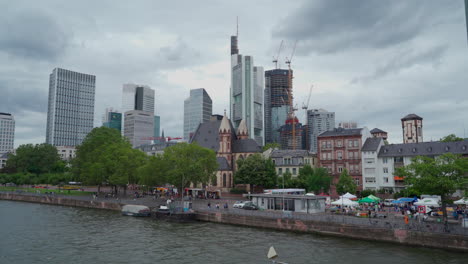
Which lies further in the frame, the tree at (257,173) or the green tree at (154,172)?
the tree at (257,173)

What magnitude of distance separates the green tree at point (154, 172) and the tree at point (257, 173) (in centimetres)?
2267

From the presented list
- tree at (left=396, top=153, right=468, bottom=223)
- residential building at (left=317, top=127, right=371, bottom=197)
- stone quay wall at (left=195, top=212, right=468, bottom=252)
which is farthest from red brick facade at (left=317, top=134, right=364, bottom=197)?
tree at (left=396, top=153, right=468, bottom=223)

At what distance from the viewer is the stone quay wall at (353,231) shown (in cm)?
4128

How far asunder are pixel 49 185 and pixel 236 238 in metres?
126

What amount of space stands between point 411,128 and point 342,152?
320 ft

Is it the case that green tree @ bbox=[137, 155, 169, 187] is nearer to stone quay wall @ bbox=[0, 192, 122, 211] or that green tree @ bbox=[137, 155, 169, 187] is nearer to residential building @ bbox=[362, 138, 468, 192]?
stone quay wall @ bbox=[0, 192, 122, 211]

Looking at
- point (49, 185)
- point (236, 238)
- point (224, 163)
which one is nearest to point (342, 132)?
point (224, 163)

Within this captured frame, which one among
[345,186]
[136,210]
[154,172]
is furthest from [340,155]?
[136,210]

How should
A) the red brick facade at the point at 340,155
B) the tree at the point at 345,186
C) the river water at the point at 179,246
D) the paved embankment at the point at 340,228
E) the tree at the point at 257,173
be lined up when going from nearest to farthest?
the river water at the point at 179,246 < the paved embankment at the point at 340,228 < the tree at the point at 345,186 < the red brick facade at the point at 340,155 < the tree at the point at 257,173

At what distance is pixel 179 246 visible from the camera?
45469mm

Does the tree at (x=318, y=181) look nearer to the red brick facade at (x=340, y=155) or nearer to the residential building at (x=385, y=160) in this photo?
the red brick facade at (x=340, y=155)

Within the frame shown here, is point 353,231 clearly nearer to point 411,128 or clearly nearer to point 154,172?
point 154,172

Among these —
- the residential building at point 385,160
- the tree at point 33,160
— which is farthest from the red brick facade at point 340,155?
the tree at point 33,160

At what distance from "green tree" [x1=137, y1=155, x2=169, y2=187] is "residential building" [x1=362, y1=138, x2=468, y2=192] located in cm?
5173
